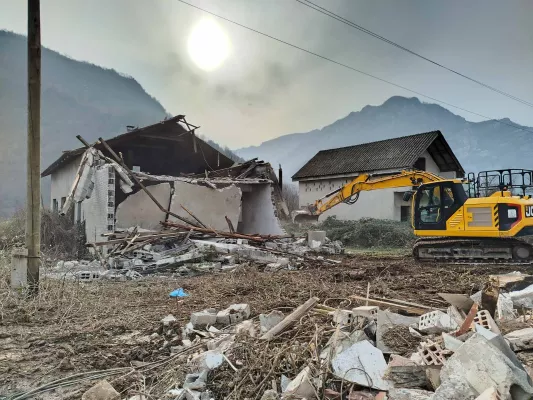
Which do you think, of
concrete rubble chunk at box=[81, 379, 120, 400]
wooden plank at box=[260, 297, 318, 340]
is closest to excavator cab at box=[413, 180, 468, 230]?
wooden plank at box=[260, 297, 318, 340]

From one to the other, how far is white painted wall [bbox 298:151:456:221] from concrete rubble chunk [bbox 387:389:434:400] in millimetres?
24185

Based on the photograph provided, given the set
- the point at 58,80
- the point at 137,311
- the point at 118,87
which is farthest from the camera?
the point at 118,87

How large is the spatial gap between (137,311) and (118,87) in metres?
131

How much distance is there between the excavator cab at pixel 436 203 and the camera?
1151 centimetres

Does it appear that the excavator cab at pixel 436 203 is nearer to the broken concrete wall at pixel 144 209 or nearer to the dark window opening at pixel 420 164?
the broken concrete wall at pixel 144 209

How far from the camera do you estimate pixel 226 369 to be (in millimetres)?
3621

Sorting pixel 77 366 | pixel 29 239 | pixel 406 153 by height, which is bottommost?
pixel 77 366

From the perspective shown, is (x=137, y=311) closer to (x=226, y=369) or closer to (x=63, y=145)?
(x=226, y=369)

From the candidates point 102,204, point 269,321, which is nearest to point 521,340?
point 269,321

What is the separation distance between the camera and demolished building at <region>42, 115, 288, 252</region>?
45.3 feet

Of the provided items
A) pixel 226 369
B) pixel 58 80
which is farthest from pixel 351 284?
pixel 58 80

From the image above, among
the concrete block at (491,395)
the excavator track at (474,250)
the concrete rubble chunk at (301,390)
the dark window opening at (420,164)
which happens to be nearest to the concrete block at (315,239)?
the excavator track at (474,250)

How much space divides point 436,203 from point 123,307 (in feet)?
30.1

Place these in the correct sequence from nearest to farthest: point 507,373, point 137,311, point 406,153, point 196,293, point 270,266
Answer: point 507,373 < point 137,311 < point 196,293 < point 270,266 < point 406,153
